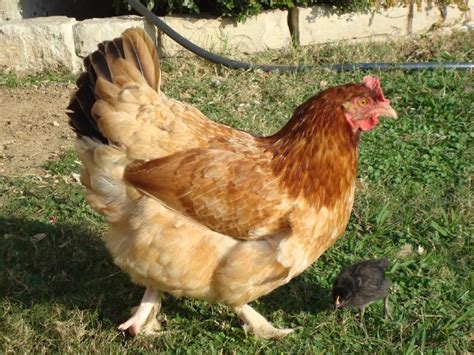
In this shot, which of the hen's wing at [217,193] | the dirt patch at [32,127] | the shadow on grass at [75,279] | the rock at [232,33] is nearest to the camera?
the hen's wing at [217,193]

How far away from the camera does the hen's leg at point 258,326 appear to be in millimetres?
3602

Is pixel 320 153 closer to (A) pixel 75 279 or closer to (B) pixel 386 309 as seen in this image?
(B) pixel 386 309

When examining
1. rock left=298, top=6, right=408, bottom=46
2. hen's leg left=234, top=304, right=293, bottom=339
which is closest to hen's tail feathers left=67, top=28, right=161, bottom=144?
hen's leg left=234, top=304, right=293, bottom=339

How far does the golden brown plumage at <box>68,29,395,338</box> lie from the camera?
318cm

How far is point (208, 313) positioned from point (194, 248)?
2.65 ft

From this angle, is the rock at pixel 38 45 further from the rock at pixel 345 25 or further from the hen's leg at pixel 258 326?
the hen's leg at pixel 258 326

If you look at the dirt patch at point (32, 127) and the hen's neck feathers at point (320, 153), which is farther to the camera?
the dirt patch at point (32, 127)

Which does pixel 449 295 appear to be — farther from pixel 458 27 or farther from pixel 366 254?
pixel 458 27

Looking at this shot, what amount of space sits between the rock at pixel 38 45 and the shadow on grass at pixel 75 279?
250cm

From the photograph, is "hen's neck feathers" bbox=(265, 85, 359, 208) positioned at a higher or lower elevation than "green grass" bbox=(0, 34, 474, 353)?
higher

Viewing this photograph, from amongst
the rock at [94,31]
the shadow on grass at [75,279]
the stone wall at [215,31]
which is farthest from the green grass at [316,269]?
the rock at [94,31]

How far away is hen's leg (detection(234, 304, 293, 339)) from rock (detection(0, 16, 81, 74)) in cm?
377

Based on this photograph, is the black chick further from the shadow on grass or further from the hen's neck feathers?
the hen's neck feathers

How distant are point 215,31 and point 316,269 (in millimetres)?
3468
